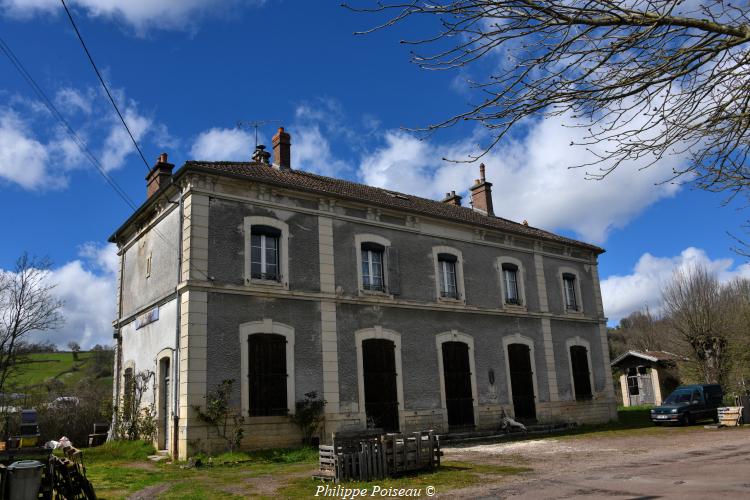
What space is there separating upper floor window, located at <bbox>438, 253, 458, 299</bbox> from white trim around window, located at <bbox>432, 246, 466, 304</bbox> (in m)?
0.06

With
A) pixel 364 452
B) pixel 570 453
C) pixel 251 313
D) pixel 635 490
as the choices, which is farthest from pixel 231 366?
pixel 635 490

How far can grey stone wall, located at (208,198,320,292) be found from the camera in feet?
44.4

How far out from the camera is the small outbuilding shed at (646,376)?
31406mm

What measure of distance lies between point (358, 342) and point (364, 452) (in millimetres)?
6016

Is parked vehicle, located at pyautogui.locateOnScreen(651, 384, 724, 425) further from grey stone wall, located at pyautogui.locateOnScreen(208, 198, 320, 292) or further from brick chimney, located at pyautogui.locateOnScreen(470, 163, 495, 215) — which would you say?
grey stone wall, located at pyautogui.locateOnScreen(208, 198, 320, 292)

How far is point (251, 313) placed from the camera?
13.6m

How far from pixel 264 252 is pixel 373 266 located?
10.9ft

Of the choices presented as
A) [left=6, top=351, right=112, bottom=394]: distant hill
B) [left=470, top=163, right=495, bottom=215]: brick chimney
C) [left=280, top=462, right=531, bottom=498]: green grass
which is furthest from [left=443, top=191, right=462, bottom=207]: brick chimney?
[left=6, top=351, right=112, bottom=394]: distant hill

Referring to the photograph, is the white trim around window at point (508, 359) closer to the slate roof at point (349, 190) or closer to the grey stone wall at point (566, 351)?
the grey stone wall at point (566, 351)

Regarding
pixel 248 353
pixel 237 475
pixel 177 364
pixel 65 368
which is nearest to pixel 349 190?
pixel 248 353

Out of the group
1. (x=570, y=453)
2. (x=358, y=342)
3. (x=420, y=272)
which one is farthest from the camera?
(x=420, y=272)

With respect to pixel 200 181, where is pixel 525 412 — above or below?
below

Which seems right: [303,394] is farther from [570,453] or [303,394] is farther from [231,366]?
[570,453]

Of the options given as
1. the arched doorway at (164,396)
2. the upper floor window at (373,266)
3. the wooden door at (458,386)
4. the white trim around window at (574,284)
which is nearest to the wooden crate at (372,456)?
the arched doorway at (164,396)
